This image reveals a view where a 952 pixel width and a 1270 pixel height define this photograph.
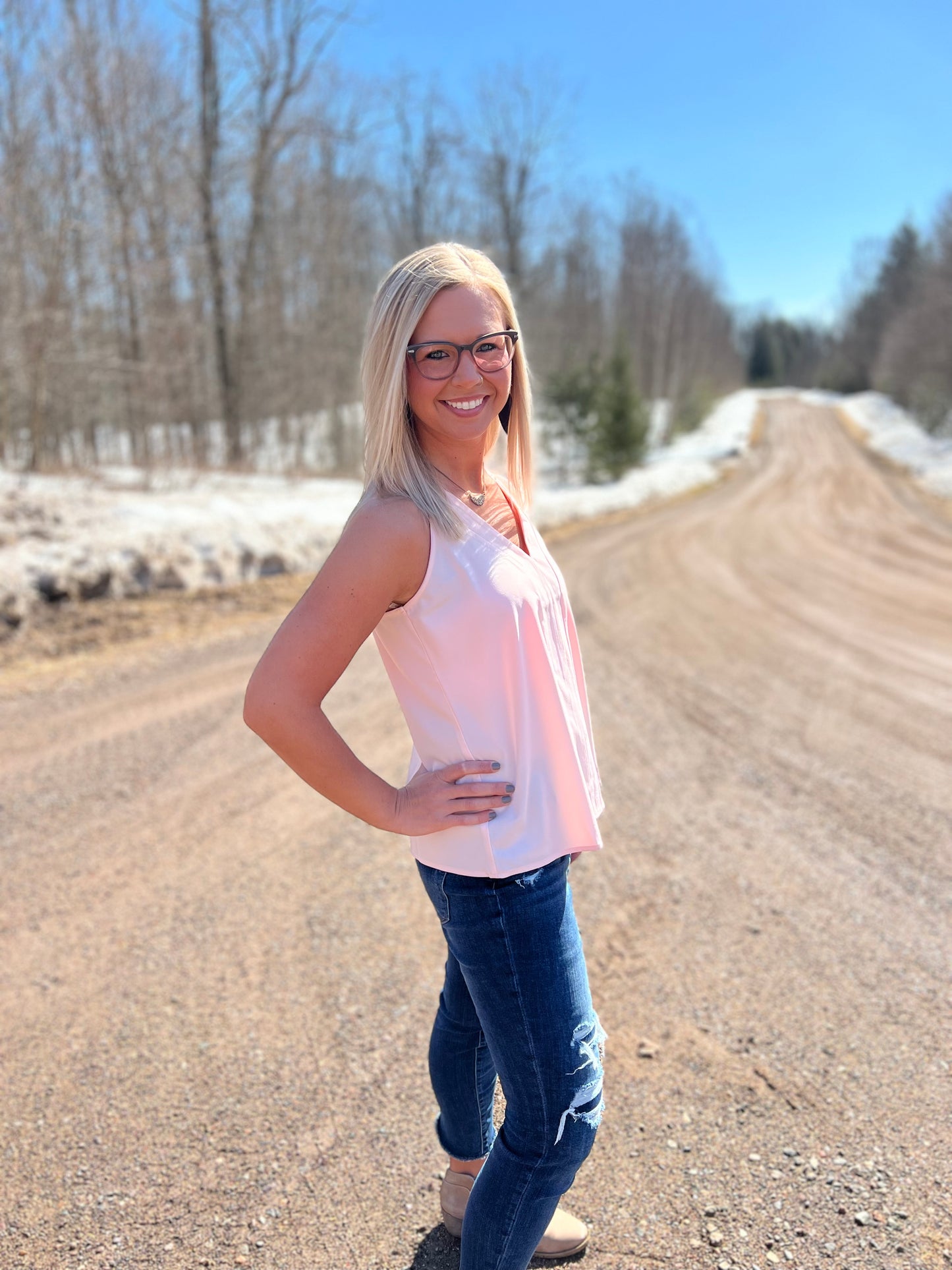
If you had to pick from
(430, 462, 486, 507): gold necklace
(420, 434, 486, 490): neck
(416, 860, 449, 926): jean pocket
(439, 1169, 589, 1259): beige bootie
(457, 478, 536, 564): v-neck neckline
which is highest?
(420, 434, 486, 490): neck

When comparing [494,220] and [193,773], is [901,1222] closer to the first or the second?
[193,773]

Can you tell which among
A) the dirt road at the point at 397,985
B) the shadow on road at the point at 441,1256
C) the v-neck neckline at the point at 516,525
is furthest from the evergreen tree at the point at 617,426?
the shadow on road at the point at 441,1256

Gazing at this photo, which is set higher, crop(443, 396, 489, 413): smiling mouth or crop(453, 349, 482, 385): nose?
crop(453, 349, 482, 385): nose

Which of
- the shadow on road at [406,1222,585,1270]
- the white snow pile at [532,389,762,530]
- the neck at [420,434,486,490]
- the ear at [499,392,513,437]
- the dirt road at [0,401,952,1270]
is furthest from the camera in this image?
the white snow pile at [532,389,762,530]

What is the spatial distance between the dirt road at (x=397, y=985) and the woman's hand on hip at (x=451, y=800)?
119cm

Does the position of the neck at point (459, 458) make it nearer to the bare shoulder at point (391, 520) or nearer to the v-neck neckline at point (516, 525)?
the v-neck neckline at point (516, 525)

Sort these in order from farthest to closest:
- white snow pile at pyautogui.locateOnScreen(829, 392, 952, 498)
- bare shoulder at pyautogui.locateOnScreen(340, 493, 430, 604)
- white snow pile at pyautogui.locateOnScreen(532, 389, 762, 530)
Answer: white snow pile at pyautogui.locateOnScreen(829, 392, 952, 498)
white snow pile at pyautogui.locateOnScreen(532, 389, 762, 530)
bare shoulder at pyautogui.locateOnScreen(340, 493, 430, 604)

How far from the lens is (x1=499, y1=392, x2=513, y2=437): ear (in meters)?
1.74

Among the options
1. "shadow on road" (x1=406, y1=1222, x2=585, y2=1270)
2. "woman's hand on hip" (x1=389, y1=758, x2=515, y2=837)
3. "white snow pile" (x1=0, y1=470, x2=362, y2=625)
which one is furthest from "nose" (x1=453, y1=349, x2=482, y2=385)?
"white snow pile" (x1=0, y1=470, x2=362, y2=625)

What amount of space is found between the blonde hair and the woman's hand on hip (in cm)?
40

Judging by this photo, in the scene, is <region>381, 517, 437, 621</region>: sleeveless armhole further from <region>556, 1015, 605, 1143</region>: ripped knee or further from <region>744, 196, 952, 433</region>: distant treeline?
<region>744, 196, 952, 433</region>: distant treeline

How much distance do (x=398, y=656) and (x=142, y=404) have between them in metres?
16.0

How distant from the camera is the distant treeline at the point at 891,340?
36594mm

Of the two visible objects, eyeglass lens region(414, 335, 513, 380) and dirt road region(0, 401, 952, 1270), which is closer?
eyeglass lens region(414, 335, 513, 380)
